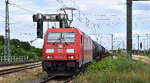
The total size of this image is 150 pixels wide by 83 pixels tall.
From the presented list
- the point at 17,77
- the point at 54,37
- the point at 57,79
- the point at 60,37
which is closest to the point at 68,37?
the point at 60,37

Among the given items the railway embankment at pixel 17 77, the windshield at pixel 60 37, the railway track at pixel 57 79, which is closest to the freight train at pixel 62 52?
the windshield at pixel 60 37

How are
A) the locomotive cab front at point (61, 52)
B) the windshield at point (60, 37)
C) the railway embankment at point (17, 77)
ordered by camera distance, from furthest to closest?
the windshield at point (60, 37) → the locomotive cab front at point (61, 52) → the railway embankment at point (17, 77)

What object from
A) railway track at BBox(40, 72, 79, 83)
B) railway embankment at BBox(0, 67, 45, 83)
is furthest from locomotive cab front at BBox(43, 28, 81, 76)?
railway embankment at BBox(0, 67, 45, 83)

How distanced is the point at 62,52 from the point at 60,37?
1157mm

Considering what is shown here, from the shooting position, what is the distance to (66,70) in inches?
850

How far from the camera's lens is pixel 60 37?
2222 centimetres

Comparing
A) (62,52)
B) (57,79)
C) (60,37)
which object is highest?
(60,37)

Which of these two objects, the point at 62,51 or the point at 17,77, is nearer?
the point at 62,51

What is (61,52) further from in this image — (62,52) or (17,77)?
(17,77)

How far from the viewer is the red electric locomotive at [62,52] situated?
2134cm

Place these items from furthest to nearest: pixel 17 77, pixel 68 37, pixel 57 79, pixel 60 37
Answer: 1. pixel 17 77
2. pixel 68 37
3. pixel 60 37
4. pixel 57 79

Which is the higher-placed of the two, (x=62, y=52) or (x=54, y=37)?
(x=54, y=37)

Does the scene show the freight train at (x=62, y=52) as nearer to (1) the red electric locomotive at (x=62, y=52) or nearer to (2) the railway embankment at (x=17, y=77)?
(1) the red electric locomotive at (x=62, y=52)

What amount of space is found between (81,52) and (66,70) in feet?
5.63
